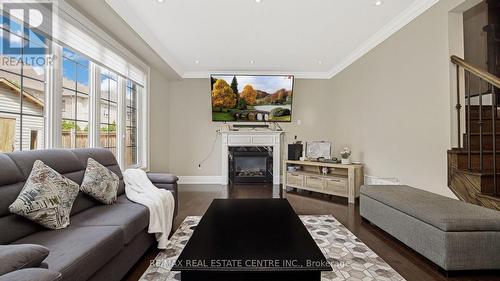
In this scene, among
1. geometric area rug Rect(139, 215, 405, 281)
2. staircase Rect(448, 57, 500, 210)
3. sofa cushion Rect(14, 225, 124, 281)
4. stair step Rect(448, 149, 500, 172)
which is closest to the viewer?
sofa cushion Rect(14, 225, 124, 281)

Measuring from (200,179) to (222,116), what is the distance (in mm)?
1671

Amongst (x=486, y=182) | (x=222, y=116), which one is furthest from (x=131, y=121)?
(x=486, y=182)

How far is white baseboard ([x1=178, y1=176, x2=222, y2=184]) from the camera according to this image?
238 inches

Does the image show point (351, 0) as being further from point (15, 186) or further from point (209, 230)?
point (15, 186)

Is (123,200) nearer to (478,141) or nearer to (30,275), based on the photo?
(30,275)

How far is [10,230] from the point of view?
150cm

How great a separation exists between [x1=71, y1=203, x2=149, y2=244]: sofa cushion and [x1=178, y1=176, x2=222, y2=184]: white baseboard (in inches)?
147

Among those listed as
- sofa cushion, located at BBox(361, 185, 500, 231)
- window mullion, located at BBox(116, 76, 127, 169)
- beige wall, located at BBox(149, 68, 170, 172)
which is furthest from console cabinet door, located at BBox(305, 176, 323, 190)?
window mullion, located at BBox(116, 76, 127, 169)

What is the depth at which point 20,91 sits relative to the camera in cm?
224

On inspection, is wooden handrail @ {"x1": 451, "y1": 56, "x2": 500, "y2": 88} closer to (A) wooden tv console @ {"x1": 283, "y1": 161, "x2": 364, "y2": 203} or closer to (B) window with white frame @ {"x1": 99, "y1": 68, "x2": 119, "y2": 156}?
(A) wooden tv console @ {"x1": 283, "y1": 161, "x2": 364, "y2": 203}

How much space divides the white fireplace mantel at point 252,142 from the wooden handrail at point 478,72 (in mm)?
3754

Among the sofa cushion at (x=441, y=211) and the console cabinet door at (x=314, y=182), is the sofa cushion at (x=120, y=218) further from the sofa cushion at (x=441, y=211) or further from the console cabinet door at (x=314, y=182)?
the console cabinet door at (x=314, y=182)

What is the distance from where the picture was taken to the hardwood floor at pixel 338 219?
1.98m

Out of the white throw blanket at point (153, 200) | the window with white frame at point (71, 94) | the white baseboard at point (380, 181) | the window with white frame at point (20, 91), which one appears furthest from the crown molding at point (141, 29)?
the white baseboard at point (380, 181)
